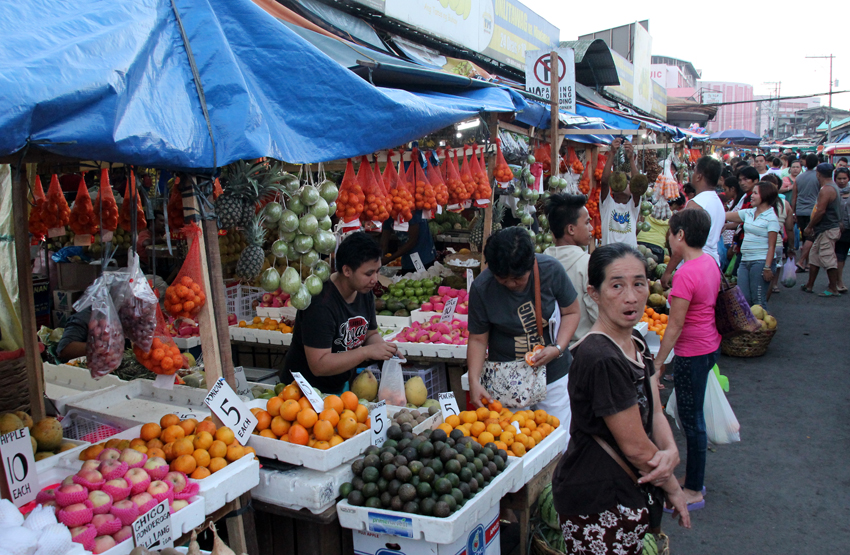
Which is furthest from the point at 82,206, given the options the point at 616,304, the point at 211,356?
the point at 616,304

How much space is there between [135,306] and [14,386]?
4.07ft

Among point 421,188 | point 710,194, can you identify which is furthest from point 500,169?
point 710,194

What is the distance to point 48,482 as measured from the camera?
2.52m

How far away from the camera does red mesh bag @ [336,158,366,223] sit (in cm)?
402

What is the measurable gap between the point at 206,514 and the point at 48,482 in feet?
2.28

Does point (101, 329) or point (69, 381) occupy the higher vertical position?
point (101, 329)

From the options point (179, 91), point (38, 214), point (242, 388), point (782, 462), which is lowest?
point (782, 462)

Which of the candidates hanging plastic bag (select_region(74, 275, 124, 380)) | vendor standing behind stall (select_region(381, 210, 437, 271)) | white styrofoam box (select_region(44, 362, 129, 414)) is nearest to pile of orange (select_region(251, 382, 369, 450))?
hanging plastic bag (select_region(74, 275, 124, 380))

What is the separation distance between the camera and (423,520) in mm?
2506

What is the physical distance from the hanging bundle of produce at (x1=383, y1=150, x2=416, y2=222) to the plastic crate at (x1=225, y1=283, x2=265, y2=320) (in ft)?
7.17

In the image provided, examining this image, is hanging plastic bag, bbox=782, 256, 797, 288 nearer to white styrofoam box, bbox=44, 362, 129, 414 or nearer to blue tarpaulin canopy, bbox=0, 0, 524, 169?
blue tarpaulin canopy, bbox=0, 0, 524, 169

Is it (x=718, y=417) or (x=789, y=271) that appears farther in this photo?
(x=789, y=271)

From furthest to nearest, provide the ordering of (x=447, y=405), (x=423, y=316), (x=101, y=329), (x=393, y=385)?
(x=423, y=316), (x=393, y=385), (x=447, y=405), (x=101, y=329)

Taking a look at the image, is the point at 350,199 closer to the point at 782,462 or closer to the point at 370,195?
the point at 370,195
